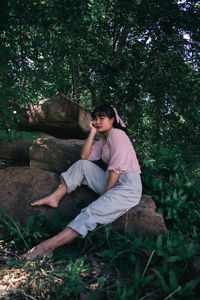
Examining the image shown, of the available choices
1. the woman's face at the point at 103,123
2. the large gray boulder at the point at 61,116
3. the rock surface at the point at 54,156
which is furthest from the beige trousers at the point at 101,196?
the large gray boulder at the point at 61,116

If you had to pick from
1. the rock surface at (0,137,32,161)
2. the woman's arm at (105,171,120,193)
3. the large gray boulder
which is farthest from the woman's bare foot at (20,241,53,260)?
the rock surface at (0,137,32,161)

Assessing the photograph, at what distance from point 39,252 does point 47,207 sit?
2.56 feet

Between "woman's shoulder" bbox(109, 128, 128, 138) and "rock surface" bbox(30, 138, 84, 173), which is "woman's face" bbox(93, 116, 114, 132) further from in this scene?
"rock surface" bbox(30, 138, 84, 173)

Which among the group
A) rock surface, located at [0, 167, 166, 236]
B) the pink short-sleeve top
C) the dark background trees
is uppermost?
the dark background trees

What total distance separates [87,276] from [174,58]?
456 cm

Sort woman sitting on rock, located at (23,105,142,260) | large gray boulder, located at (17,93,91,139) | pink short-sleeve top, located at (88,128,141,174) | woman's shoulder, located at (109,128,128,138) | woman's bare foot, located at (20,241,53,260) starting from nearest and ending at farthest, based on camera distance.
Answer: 1. woman's bare foot, located at (20,241,53,260)
2. woman sitting on rock, located at (23,105,142,260)
3. pink short-sleeve top, located at (88,128,141,174)
4. woman's shoulder, located at (109,128,128,138)
5. large gray boulder, located at (17,93,91,139)

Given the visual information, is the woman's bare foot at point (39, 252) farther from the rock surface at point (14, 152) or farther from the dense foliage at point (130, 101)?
the rock surface at point (14, 152)

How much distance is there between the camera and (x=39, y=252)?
2432mm

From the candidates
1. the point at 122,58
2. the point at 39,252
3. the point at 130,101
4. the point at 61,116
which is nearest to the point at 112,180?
the point at 39,252

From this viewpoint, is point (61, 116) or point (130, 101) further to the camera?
point (130, 101)

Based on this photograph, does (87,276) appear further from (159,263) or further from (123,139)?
(123,139)

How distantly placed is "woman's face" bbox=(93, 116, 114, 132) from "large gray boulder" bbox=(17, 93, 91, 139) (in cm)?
139

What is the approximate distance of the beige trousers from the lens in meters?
2.59

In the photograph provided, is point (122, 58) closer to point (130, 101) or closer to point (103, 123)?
point (130, 101)
